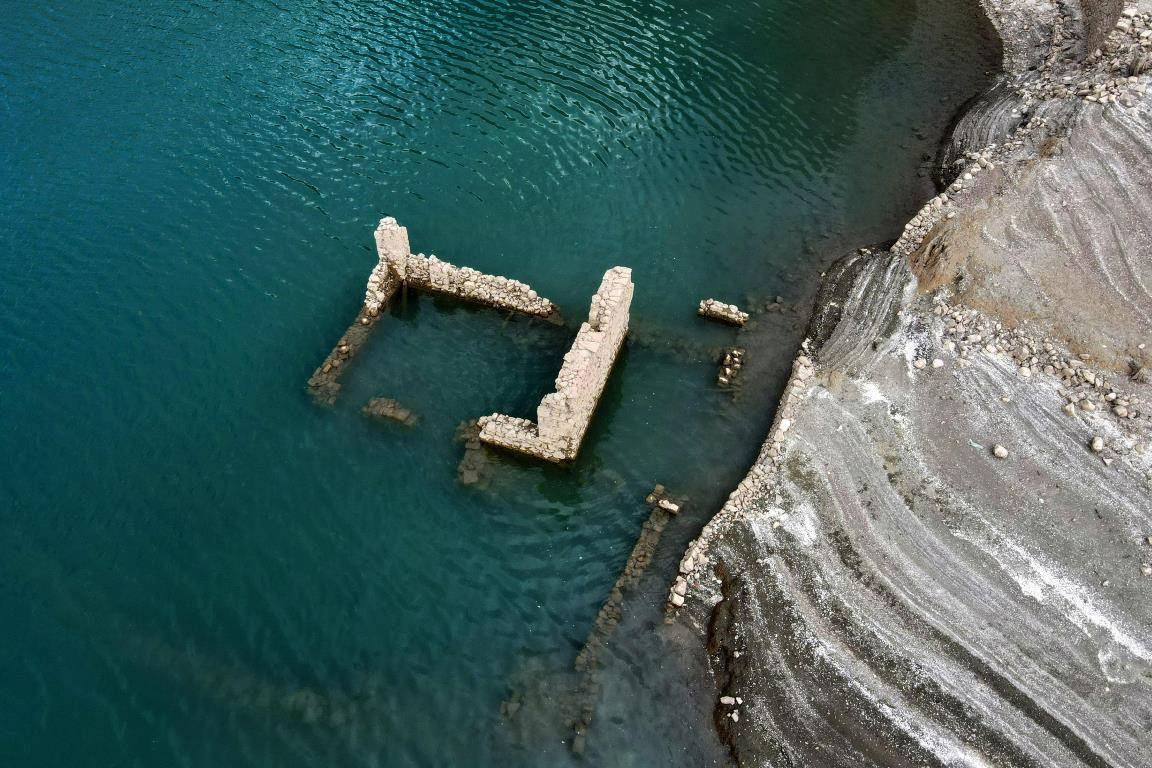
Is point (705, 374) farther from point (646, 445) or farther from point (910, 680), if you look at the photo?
point (910, 680)

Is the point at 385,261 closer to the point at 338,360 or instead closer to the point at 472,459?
the point at 338,360

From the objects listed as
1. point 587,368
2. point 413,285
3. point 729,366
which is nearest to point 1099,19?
point 729,366

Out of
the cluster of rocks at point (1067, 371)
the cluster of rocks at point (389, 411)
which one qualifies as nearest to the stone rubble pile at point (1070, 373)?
the cluster of rocks at point (1067, 371)

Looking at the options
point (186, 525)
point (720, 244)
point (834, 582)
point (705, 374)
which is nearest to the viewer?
point (834, 582)

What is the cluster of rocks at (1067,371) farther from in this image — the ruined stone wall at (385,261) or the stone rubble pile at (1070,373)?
the ruined stone wall at (385,261)

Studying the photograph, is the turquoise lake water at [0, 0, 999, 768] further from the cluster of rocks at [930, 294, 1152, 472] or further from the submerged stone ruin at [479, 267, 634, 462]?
the cluster of rocks at [930, 294, 1152, 472]

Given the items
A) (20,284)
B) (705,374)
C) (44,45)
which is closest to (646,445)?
(705,374)
